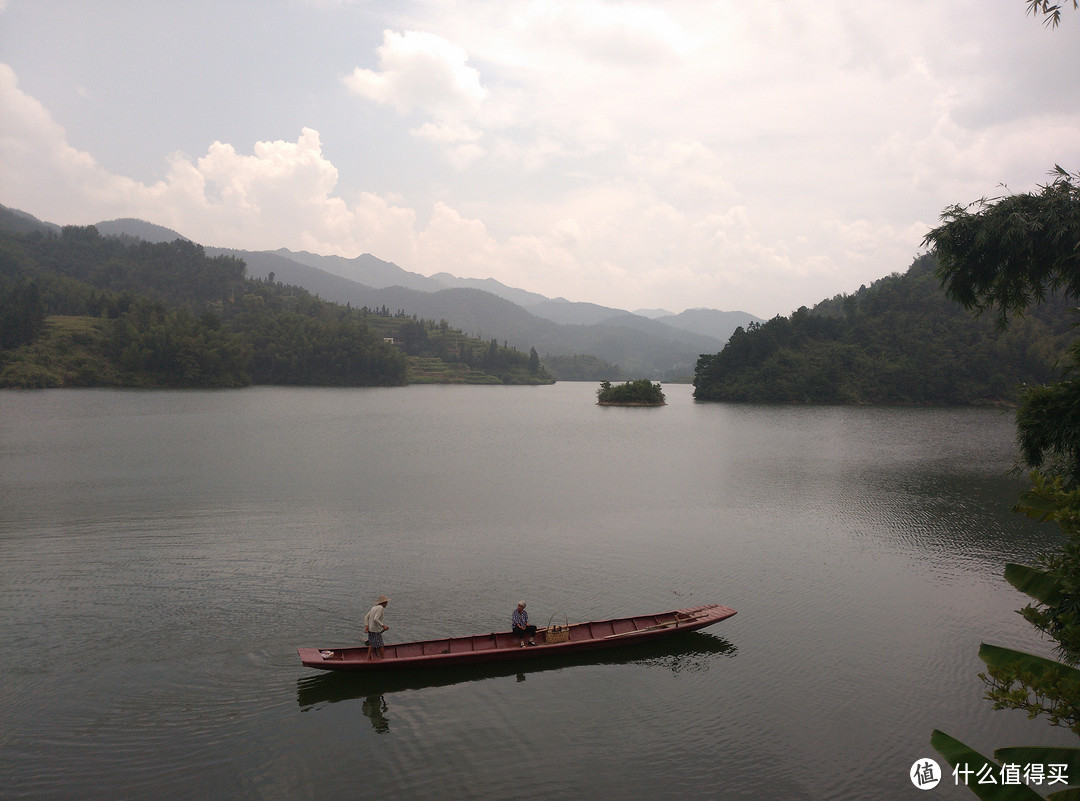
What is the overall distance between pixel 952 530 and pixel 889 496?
706 cm

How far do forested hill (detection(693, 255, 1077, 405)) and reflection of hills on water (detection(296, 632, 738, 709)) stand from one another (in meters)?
103

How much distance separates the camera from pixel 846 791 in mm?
11180

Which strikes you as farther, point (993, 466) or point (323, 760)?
point (993, 466)

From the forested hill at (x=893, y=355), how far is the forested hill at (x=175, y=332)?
271 feet

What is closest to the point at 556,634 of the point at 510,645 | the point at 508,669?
the point at 510,645

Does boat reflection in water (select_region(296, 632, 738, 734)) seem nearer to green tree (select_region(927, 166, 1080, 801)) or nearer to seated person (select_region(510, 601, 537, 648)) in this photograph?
seated person (select_region(510, 601, 537, 648))

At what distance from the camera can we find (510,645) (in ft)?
50.9

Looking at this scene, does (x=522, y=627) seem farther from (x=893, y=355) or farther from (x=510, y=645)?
(x=893, y=355)

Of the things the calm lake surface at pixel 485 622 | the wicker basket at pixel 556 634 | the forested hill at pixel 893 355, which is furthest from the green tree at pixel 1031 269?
the forested hill at pixel 893 355

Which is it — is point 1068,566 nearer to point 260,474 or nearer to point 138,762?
point 138,762

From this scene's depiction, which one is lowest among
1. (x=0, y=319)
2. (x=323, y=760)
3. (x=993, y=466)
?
(x=323, y=760)

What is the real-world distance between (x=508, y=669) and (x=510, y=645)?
552 millimetres

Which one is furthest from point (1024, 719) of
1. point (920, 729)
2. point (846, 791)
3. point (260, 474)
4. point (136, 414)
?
point (136, 414)

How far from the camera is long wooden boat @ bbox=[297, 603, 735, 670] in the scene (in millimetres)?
14469
